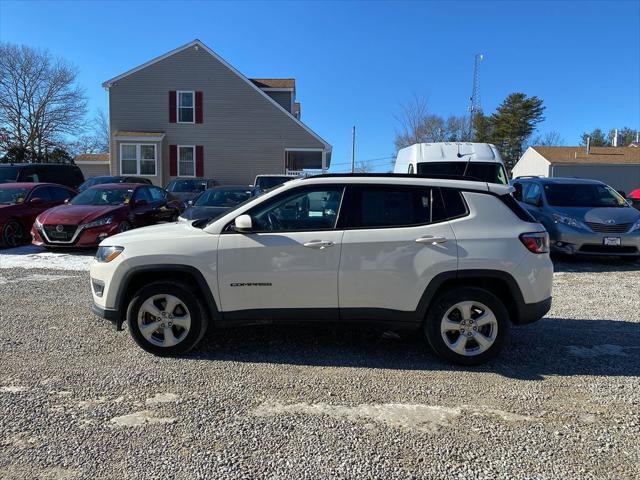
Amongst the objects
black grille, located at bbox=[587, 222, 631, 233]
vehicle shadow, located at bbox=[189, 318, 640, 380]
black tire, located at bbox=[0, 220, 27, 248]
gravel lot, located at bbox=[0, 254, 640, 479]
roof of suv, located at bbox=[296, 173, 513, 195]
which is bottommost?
gravel lot, located at bbox=[0, 254, 640, 479]

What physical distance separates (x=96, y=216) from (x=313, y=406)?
7.95 metres

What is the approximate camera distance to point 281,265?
166 inches

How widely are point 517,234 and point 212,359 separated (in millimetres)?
2896

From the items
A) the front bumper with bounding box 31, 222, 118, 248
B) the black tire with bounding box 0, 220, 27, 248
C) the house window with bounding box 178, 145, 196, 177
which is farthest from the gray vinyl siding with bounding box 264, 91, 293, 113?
the front bumper with bounding box 31, 222, 118, 248

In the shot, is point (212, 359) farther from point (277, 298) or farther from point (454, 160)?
point (454, 160)

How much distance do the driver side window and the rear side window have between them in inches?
5.4

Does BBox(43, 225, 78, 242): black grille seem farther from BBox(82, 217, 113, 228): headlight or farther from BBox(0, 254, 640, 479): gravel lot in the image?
BBox(0, 254, 640, 479): gravel lot

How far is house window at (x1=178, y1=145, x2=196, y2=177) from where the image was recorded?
85.4 ft

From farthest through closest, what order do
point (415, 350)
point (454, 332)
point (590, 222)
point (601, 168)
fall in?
point (601, 168) → point (590, 222) → point (415, 350) → point (454, 332)

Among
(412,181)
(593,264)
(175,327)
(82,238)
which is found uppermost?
(412,181)

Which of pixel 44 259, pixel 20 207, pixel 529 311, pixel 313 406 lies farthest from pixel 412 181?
pixel 20 207

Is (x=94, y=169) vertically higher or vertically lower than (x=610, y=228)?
higher

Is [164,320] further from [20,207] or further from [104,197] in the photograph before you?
[20,207]

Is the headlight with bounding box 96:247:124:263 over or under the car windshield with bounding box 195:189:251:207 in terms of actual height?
under
